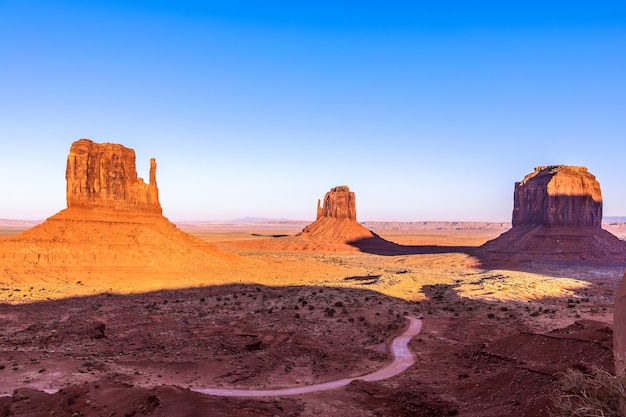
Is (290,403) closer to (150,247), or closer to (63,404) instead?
(63,404)

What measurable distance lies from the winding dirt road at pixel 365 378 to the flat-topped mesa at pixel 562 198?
222 feet

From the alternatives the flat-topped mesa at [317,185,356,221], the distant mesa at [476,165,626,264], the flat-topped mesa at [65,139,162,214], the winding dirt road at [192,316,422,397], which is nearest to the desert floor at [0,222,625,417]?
the winding dirt road at [192,316,422,397]

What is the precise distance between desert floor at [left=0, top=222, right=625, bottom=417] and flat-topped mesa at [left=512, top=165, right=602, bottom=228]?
37499mm

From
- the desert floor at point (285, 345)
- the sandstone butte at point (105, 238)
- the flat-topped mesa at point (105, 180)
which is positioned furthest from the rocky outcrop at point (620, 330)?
the flat-topped mesa at point (105, 180)

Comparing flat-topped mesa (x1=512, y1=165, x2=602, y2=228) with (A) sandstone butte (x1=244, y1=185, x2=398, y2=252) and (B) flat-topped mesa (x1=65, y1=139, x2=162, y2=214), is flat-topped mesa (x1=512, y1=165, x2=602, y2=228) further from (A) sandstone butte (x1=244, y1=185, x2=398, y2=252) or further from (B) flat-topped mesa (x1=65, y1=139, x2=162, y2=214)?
(B) flat-topped mesa (x1=65, y1=139, x2=162, y2=214)

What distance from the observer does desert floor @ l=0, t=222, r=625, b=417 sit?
1384cm

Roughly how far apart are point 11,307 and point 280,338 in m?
23.2

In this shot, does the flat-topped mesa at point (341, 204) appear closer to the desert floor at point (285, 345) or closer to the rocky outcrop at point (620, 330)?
the desert floor at point (285, 345)

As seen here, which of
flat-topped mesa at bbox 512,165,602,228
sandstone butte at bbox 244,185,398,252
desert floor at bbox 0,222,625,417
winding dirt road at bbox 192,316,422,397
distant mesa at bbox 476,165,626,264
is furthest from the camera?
sandstone butte at bbox 244,185,398,252

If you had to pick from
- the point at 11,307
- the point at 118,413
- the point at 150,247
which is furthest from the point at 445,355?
the point at 150,247

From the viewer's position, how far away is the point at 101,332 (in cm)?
2600

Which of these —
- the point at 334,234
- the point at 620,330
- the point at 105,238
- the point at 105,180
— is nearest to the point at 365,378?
the point at 620,330

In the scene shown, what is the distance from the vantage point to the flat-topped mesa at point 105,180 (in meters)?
55.1

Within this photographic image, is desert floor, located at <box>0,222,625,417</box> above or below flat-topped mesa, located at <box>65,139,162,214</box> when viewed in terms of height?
below
